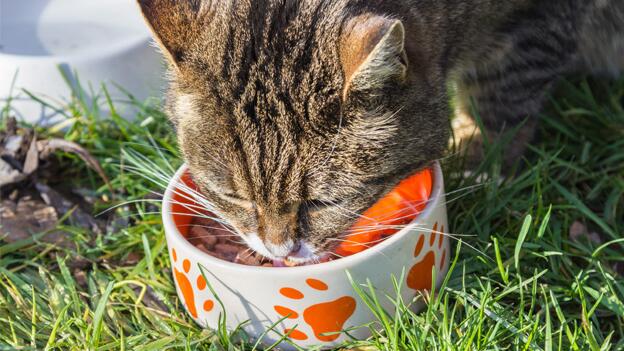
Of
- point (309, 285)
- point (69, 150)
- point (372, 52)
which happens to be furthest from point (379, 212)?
point (69, 150)

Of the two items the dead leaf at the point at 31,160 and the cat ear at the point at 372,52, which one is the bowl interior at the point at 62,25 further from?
the cat ear at the point at 372,52

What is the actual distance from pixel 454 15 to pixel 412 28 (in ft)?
1.03

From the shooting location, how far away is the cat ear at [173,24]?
68.9 inches

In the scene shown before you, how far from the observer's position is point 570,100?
293 cm

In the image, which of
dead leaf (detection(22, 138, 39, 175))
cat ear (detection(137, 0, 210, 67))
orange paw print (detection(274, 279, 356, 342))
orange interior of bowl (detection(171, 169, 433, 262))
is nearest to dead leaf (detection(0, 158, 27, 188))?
dead leaf (detection(22, 138, 39, 175))

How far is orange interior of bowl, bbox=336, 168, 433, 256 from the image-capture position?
1.96 meters

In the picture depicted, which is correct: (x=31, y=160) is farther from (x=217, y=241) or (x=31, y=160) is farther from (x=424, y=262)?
(x=424, y=262)

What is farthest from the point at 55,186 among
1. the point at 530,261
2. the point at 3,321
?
the point at 530,261

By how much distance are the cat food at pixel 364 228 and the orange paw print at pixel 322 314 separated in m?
0.16

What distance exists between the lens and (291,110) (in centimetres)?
172

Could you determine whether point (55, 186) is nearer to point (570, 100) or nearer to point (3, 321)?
point (3, 321)

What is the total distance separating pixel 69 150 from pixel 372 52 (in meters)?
1.59

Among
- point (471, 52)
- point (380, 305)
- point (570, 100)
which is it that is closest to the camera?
point (380, 305)

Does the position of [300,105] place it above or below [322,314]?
above
